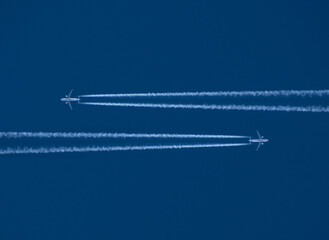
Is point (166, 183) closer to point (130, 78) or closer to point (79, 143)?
point (79, 143)

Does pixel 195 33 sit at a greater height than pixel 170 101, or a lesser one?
greater

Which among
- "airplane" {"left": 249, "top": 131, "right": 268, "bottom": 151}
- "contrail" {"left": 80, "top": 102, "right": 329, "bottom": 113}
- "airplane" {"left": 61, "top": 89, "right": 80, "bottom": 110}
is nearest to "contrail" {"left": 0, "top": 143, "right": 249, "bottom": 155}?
"airplane" {"left": 249, "top": 131, "right": 268, "bottom": 151}

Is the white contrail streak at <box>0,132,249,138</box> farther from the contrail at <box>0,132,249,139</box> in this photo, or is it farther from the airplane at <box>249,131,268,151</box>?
the airplane at <box>249,131,268,151</box>

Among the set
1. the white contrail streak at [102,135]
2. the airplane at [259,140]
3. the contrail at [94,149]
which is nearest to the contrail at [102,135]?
the white contrail streak at [102,135]

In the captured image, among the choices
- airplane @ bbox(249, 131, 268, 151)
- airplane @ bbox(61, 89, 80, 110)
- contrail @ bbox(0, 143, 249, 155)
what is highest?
airplane @ bbox(61, 89, 80, 110)

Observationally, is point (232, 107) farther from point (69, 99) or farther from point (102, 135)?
point (69, 99)

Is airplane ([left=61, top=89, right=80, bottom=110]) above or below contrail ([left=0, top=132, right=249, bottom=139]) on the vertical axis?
above

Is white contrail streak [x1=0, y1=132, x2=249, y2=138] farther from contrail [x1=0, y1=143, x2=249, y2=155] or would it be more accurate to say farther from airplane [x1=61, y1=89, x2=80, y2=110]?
airplane [x1=61, y1=89, x2=80, y2=110]

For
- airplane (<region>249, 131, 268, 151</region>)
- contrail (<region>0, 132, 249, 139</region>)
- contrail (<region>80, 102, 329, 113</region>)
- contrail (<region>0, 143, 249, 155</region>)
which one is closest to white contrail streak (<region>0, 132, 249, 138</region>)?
contrail (<region>0, 132, 249, 139</region>)

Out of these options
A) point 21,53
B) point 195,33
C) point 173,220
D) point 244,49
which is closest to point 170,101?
point 195,33

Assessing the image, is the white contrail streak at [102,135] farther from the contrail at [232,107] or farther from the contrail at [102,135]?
the contrail at [232,107]

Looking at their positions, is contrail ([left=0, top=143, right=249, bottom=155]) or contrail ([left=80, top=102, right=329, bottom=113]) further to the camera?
contrail ([left=0, top=143, right=249, bottom=155])
